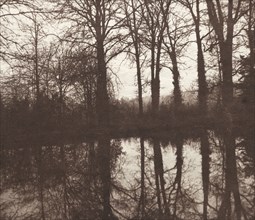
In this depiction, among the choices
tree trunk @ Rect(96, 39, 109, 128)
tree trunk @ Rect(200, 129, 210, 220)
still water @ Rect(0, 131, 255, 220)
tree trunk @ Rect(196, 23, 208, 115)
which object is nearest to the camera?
still water @ Rect(0, 131, 255, 220)

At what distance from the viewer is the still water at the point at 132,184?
6367mm

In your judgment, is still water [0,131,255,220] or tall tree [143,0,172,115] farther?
tall tree [143,0,172,115]

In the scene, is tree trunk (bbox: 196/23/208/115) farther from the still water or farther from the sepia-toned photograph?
the still water

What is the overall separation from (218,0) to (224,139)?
9.63 m

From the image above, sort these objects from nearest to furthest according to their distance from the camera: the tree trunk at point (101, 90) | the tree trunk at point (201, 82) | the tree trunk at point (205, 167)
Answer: the tree trunk at point (205, 167) < the tree trunk at point (101, 90) < the tree trunk at point (201, 82)

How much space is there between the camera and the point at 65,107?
23.7 meters

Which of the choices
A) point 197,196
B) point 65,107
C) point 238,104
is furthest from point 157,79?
point 197,196

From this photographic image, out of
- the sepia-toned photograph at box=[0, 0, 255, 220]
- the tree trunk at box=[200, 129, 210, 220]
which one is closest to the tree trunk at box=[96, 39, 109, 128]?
the sepia-toned photograph at box=[0, 0, 255, 220]

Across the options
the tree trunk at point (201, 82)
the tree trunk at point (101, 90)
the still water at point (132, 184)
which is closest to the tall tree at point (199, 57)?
the tree trunk at point (201, 82)

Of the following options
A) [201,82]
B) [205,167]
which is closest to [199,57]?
[201,82]

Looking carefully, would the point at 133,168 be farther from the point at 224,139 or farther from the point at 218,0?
the point at 218,0

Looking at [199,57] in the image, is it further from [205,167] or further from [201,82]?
[205,167]

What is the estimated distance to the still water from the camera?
20.9 ft

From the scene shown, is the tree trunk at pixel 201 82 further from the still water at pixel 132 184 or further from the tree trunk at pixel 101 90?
the still water at pixel 132 184
